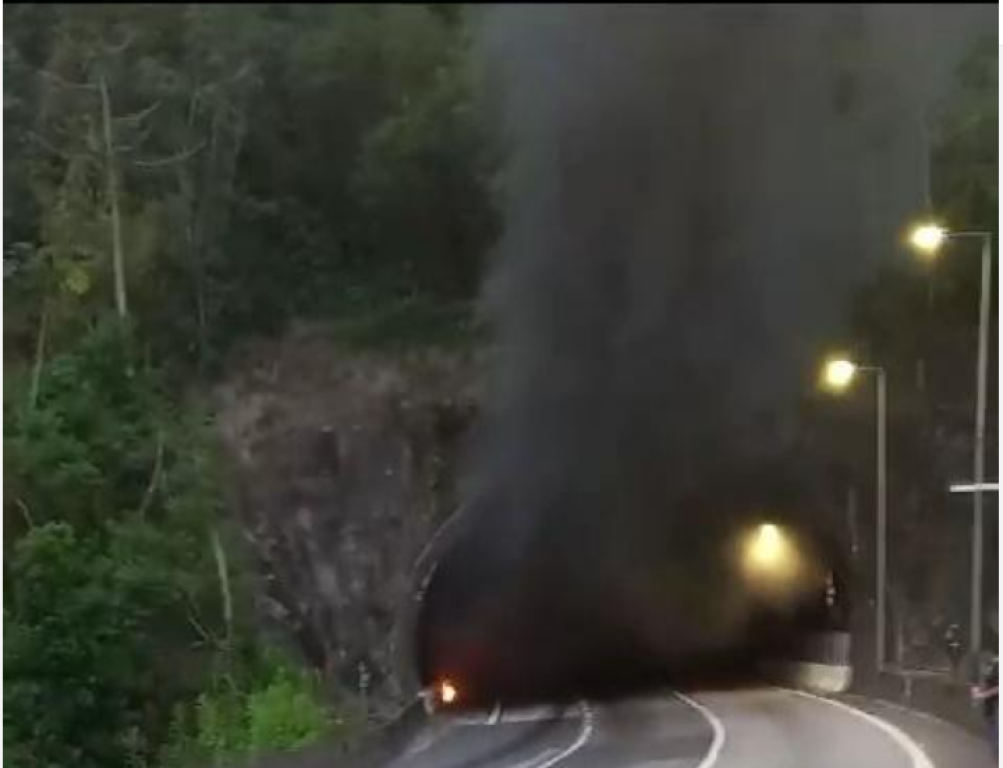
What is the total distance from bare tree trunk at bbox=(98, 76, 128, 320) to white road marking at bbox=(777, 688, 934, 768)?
0.91m

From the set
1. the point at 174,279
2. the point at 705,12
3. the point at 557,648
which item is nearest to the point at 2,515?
the point at 174,279

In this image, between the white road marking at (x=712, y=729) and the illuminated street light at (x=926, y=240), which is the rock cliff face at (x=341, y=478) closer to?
the white road marking at (x=712, y=729)

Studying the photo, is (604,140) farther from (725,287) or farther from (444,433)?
(444,433)

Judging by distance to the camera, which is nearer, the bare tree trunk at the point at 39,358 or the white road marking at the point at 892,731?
the white road marking at the point at 892,731

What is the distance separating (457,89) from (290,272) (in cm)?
30

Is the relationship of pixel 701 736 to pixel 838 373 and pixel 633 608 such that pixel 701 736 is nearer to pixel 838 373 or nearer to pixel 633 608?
pixel 633 608

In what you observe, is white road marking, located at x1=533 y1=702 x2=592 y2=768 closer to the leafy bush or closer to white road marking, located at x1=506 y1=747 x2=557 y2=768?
white road marking, located at x1=506 y1=747 x2=557 y2=768

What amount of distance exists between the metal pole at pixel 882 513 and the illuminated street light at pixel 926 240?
151 millimetres

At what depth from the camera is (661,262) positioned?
1.88 meters

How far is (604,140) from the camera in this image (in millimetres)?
1874

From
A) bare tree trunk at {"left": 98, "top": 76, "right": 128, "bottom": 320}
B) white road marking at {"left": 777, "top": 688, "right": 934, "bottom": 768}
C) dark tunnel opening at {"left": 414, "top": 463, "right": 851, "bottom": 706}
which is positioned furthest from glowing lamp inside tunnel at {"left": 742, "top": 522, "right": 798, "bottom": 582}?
bare tree trunk at {"left": 98, "top": 76, "right": 128, "bottom": 320}

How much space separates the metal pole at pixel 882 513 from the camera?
1.85 meters

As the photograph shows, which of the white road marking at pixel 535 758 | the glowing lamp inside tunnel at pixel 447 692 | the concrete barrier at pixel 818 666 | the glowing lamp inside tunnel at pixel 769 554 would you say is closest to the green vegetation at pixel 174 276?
the glowing lamp inside tunnel at pixel 447 692

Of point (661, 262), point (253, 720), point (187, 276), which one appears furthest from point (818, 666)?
point (187, 276)
